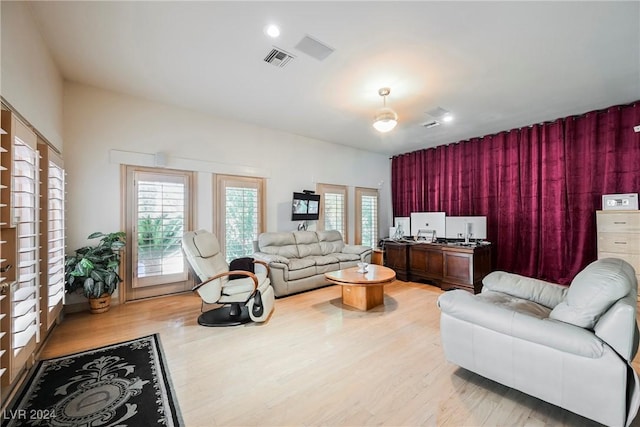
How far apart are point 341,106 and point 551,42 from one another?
8.09ft

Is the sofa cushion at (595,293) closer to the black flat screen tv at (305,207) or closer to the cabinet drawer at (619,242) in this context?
the cabinet drawer at (619,242)

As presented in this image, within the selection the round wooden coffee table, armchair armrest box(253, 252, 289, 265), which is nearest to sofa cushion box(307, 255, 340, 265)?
armchair armrest box(253, 252, 289, 265)

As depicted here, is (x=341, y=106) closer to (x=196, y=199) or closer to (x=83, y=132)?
(x=196, y=199)

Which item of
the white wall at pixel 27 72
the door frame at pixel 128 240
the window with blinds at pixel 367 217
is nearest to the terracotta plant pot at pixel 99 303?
the door frame at pixel 128 240

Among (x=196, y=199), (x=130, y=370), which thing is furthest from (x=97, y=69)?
(x=130, y=370)

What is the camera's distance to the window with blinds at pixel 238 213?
4637 mm

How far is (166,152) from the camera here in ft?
13.5

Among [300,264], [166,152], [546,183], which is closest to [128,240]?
[166,152]

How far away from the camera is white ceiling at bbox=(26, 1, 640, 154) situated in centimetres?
222

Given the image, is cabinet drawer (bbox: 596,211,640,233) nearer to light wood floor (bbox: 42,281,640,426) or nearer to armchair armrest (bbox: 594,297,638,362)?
light wood floor (bbox: 42,281,640,426)

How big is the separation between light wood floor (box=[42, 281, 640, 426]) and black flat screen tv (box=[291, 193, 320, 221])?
2.32 meters

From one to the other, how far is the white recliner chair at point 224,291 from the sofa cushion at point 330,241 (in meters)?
2.19

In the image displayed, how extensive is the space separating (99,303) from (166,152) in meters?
2.28

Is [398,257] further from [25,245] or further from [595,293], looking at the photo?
[25,245]
